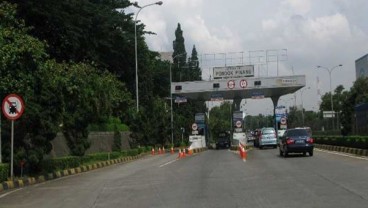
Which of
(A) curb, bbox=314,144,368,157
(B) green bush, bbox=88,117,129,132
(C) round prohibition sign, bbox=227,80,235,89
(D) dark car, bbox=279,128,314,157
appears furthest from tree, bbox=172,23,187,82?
(D) dark car, bbox=279,128,314,157

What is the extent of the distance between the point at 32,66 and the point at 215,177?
881 centimetres

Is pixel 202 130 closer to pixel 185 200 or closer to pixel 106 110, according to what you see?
pixel 106 110

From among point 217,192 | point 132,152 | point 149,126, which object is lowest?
point 217,192

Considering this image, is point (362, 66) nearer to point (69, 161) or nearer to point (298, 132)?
point (298, 132)

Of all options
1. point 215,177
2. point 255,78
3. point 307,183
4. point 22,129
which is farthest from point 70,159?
point 255,78

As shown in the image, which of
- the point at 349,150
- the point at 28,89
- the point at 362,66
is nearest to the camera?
the point at 28,89

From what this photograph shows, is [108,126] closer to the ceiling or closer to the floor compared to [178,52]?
closer to the floor

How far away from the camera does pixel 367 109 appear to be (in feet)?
153

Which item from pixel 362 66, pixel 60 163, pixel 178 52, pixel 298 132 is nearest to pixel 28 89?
pixel 60 163

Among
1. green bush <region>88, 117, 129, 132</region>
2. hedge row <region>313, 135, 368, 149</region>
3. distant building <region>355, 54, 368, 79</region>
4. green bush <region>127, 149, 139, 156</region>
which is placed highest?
distant building <region>355, 54, 368, 79</region>

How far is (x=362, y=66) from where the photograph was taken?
115m

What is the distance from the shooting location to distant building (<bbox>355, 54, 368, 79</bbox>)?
365ft

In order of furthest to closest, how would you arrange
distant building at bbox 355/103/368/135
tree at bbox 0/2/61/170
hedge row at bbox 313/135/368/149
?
distant building at bbox 355/103/368/135 < hedge row at bbox 313/135/368/149 < tree at bbox 0/2/61/170

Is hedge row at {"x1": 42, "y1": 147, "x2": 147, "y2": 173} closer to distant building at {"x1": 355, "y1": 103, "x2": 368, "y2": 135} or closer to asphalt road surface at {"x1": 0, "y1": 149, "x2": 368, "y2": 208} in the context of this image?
asphalt road surface at {"x1": 0, "y1": 149, "x2": 368, "y2": 208}
